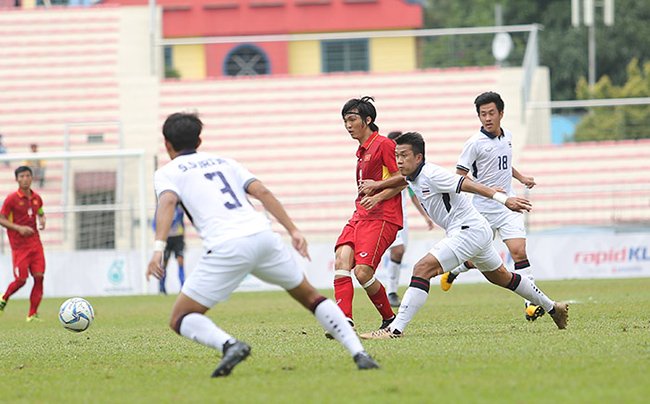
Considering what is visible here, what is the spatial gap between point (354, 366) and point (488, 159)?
16.3 feet

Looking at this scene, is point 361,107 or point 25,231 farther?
point 25,231

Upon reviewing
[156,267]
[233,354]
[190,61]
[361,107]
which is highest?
[190,61]

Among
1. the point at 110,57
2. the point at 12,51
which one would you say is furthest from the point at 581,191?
the point at 12,51

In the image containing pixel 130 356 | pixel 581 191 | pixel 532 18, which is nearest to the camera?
pixel 130 356

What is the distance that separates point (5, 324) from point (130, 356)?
7.33m

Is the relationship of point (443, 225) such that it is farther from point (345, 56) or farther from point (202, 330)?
point (345, 56)

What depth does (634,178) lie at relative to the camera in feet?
99.9

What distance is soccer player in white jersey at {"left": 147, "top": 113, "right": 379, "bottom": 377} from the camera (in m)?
7.87

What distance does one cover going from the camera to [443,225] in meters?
11.2

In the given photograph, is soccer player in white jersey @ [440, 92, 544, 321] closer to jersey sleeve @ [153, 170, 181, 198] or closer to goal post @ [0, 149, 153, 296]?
jersey sleeve @ [153, 170, 181, 198]

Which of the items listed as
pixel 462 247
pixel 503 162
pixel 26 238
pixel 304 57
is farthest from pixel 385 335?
pixel 304 57

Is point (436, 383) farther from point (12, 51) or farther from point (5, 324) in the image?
point (12, 51)

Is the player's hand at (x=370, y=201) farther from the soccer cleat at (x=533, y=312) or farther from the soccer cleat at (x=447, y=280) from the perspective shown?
the soccer cleat at (x=447, y=280)

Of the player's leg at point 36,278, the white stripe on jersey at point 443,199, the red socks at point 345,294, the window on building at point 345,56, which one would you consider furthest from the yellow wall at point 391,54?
the white stripe on jersey at point 443,199
